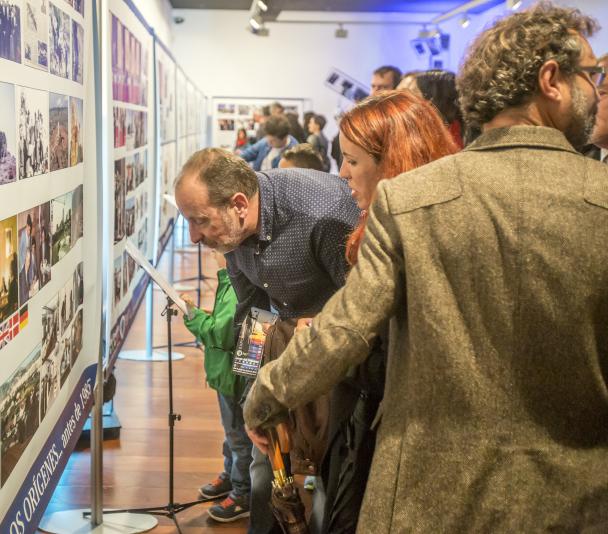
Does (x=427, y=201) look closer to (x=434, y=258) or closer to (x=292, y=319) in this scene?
(x=434, y=258)

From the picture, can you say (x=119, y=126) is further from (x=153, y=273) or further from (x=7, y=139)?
(x=7, y=139)

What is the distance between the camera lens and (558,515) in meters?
1.45

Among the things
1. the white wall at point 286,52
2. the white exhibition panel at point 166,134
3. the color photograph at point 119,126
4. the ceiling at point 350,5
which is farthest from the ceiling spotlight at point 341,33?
the color photograph at point 119,126

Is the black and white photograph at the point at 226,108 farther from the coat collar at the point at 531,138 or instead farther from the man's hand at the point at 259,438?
the coat collar at the point at 531,138

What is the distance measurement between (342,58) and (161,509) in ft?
48.7

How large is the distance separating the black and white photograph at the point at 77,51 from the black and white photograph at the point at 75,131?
65 millimetres

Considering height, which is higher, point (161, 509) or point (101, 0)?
point (101, 0)

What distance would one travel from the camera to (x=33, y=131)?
183 cm

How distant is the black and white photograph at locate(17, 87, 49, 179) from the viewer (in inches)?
68.4

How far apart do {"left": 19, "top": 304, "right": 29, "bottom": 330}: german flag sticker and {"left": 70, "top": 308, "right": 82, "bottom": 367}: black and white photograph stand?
1.84 ft

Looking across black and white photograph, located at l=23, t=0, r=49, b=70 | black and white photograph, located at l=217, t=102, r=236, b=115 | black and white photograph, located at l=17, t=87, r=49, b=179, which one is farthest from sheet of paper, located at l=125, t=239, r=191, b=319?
black and white photograph, located at l=217, t=102, r=236, b=115

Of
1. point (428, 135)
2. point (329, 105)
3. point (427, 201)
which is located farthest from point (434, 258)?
point (329, 105)

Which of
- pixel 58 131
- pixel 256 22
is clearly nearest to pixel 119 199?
pixel 58 131

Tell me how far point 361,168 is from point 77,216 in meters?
0.87
